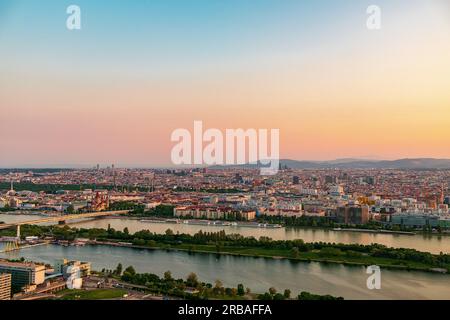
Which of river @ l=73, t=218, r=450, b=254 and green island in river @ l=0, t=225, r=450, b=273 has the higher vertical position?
green island in river @ l=0, t=225, r=450, b=273

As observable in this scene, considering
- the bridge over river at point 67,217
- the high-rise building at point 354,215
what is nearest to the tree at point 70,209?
the bridge over river at point 67,217

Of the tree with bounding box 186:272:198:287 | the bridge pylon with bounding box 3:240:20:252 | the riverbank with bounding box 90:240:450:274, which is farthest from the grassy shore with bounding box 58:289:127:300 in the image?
the bridge pylon with bounding box 3:240:20:252

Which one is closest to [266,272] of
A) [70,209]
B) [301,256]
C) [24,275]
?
[301,256]

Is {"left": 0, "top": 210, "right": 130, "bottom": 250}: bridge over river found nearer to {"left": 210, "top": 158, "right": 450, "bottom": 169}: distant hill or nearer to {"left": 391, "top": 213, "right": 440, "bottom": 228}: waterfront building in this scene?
{"left": 391, "top": 213, "right": 440, "bottom": 228}: waterfront building

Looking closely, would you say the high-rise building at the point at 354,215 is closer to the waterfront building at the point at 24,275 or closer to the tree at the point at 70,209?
the tree at the point at 70,209

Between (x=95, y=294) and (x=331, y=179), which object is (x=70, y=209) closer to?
(x=95, y=294)

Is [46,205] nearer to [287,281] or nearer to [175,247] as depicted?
[175,247]
